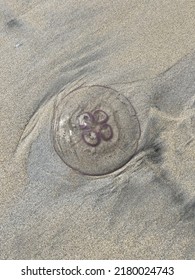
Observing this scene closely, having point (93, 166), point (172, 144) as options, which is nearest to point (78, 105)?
point (93, 166)

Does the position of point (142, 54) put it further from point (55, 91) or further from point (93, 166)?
point (93, 166)

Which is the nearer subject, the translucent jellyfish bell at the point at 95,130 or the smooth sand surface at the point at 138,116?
the smooth sand surface at the point at 138,116

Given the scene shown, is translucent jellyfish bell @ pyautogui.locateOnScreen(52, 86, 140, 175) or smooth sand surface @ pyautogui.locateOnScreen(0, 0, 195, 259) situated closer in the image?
smooth sand surface @ pyautogui.locateOnScreen(0, 0, 195, 259)
